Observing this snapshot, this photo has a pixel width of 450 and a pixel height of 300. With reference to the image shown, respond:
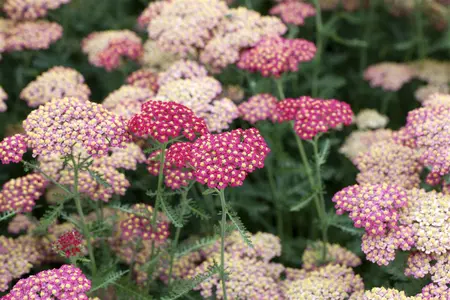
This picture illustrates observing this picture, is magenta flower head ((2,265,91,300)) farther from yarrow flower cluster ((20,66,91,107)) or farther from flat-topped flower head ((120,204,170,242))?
yarrow flower cluster ((20,66,91,107))

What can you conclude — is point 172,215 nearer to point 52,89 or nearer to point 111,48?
point 52,89

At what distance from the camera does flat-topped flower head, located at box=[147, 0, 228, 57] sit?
5703mm

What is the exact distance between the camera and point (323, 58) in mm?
7113

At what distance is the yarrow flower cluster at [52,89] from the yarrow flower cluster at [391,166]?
2482mm

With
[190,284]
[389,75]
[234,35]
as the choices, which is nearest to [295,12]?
[234,35]

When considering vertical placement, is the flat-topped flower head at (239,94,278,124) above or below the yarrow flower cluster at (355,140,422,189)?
above

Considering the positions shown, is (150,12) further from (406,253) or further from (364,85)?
(406,253)

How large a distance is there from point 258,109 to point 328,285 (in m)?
1.60

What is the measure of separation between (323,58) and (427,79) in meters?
1.17

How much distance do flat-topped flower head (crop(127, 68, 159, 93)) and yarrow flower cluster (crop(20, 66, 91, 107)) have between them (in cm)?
49

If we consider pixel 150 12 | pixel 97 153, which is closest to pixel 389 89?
pixel 150 12

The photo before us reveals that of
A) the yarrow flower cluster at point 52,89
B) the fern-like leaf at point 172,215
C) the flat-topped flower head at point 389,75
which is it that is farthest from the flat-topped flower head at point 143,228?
the flat-topped flower head at point 389,75

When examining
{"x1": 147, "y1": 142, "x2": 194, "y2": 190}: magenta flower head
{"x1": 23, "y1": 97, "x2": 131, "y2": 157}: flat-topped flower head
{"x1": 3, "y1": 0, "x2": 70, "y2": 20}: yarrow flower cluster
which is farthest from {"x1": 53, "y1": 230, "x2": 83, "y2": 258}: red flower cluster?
{"x1": 3, "y1": 0, "x2": 70, "y2": 20}: yarrow flower cluster

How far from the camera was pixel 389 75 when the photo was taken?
6.75 meters
